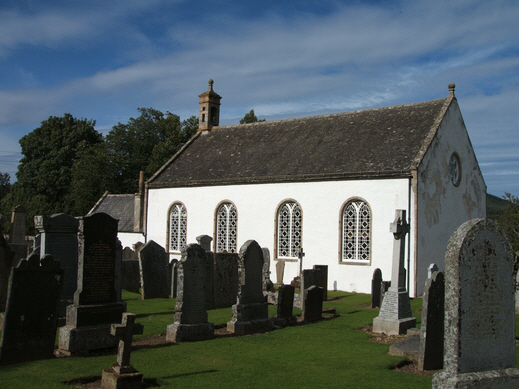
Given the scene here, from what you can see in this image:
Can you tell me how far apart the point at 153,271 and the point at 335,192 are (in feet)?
29.8

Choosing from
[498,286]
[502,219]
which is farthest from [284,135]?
[502,219]

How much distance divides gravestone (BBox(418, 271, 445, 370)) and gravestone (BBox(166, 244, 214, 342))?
15.6ft

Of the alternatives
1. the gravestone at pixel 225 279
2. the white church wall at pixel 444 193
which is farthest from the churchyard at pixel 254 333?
the white church wall at pixel 444 193

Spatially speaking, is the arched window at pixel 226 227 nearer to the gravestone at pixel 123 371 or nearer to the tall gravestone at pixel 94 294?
the tall gravestone at pixel 94 294

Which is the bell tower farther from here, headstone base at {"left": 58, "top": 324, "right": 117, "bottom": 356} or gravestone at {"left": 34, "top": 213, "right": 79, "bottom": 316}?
headstone base at {"left": 58, "top": 324, "right": 117, "bottom": 356}

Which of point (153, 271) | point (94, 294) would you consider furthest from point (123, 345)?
point (153, 271)

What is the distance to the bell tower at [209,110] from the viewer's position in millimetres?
33000

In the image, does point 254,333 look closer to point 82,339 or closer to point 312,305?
A: point 312,305

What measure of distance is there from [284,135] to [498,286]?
74.4ft

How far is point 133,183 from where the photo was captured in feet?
163

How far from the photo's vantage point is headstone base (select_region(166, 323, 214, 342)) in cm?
1077

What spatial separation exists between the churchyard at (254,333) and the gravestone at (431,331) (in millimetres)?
21

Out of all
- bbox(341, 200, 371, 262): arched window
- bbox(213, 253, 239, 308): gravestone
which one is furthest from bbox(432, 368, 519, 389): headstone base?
bbox(341, 200, 371, 262): arched window

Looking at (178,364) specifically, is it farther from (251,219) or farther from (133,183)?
(133,183)
